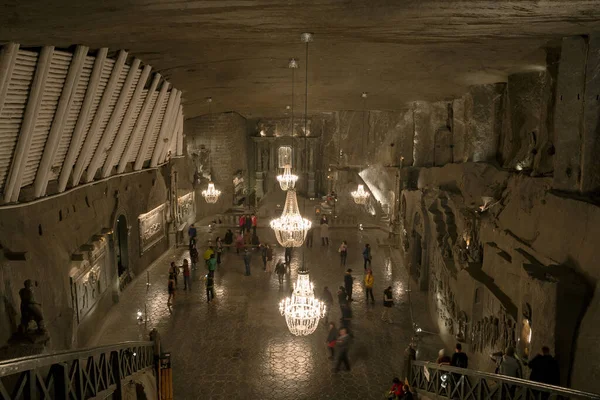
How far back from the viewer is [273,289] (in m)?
13.2

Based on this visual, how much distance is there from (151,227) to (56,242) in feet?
22.6

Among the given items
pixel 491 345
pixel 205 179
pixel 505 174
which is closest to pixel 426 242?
pixel 505 174

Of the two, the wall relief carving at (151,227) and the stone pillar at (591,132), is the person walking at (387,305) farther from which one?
the wall relief carving at (151,227)

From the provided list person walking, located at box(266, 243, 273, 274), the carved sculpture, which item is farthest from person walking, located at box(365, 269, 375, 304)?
the carved sculpture

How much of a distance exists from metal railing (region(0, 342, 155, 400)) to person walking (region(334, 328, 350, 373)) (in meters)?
3.89

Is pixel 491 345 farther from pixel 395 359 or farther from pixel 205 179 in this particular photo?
pixel 205 179

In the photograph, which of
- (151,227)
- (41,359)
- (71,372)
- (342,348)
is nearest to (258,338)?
(342,348)

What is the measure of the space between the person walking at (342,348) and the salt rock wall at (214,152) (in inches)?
588

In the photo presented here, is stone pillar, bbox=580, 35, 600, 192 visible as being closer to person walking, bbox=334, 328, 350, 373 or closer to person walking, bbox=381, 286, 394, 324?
person walking, bbox=334, 328, 350, 373

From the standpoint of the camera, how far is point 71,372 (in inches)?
178

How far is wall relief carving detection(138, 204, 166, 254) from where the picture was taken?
588 inches

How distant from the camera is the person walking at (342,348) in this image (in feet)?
29.1

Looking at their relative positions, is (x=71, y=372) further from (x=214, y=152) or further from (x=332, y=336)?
(x=214, y=152)

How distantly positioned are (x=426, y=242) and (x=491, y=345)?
574 centimetres
